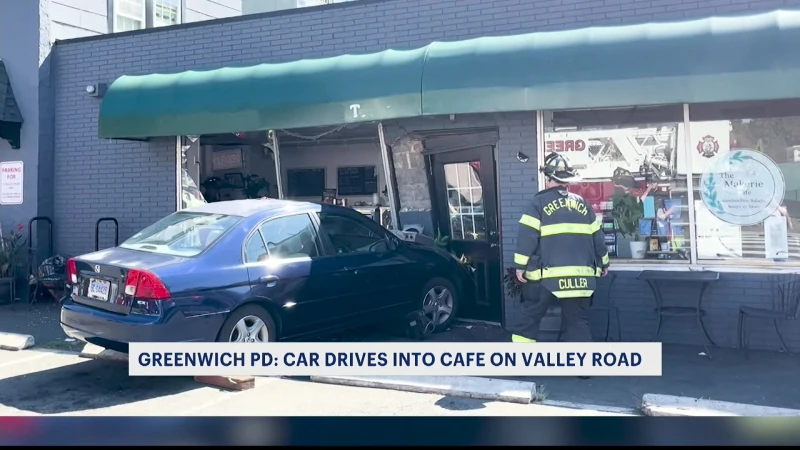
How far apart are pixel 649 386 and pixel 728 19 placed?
354cm

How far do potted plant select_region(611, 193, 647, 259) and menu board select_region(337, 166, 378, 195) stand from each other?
17.6 feet

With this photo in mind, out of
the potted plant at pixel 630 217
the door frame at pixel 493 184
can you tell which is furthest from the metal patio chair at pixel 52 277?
the potted plant at pixel 630 217

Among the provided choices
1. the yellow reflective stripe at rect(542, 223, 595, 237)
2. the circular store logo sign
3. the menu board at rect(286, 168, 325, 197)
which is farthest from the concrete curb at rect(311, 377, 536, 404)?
the menu board at rect(286, 168, 325, 197)

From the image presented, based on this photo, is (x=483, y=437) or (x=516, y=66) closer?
(x=483, y=437)

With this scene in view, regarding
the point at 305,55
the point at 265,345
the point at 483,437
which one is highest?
the point at 305,55

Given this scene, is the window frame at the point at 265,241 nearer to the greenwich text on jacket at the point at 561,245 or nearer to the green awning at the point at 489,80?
the green awning at the point at 489,80

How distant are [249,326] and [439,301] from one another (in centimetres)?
252

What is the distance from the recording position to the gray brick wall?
712 cm

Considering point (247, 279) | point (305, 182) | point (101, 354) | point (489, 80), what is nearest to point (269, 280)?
point (247, 279)

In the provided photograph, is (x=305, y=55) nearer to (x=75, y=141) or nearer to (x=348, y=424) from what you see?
(x=75, y=141)

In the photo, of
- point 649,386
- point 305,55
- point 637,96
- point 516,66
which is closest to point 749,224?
point 637,96

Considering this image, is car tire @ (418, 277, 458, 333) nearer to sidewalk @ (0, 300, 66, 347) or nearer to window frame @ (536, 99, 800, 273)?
window frame @ (536, 99, 800, 273)

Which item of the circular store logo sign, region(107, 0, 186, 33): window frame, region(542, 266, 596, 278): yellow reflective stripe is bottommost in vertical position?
region(542, 266, 596, 278): yellow reflective stripe

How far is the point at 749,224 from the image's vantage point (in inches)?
269
